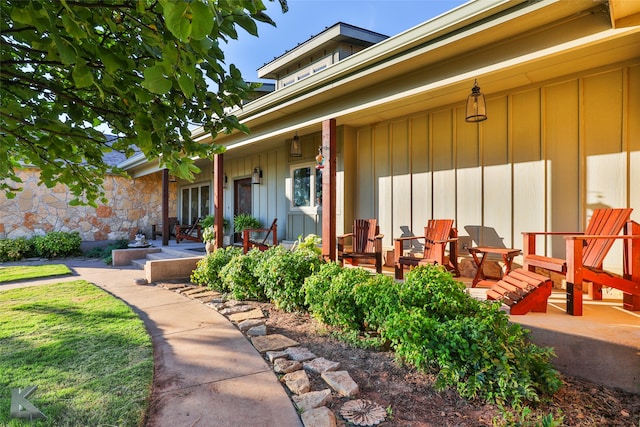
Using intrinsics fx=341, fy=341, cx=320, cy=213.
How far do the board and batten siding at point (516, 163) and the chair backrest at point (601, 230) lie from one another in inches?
17.4

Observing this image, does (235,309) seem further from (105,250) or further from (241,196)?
(105,250)

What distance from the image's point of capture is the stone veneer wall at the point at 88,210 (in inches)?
371

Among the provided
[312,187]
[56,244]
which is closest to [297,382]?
[312,187]

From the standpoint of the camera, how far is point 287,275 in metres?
3.79

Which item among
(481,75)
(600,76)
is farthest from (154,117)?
(600,76)

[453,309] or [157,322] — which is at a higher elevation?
[453,309]

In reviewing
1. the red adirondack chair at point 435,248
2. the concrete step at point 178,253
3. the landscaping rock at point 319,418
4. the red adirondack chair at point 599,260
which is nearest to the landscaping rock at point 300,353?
the landscaping rock at point 319,418

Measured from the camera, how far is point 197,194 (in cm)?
1099

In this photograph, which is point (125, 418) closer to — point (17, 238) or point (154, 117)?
point (154, 117)

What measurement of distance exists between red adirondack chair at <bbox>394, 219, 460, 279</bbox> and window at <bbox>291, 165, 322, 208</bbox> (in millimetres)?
2369

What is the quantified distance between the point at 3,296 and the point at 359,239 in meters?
5.01

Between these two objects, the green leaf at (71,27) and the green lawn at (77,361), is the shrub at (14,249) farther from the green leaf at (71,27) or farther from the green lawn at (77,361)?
the green leaf at (71,27)

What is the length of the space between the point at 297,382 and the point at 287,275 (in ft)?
5.65

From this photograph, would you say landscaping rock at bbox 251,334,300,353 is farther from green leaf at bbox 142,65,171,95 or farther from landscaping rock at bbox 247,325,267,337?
green leaf at bbox 142,65,171,95
